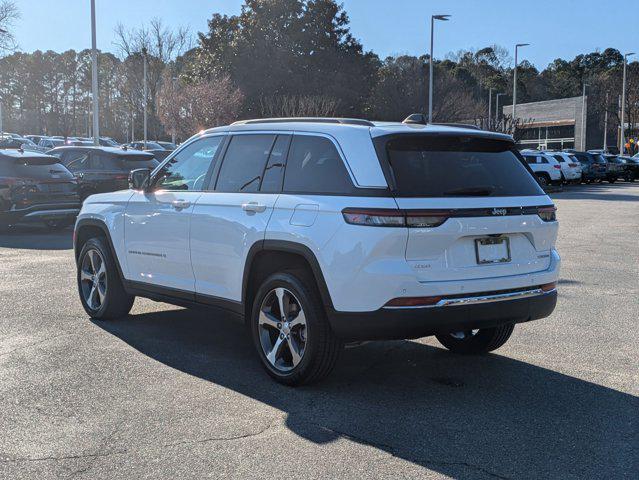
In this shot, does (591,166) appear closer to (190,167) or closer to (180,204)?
(190,167)

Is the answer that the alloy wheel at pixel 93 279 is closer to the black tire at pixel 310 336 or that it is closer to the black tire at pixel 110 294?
the black tire at pixel 110 294

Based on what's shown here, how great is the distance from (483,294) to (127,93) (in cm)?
6590

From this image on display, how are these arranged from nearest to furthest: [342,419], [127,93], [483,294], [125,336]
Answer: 1. [342,419]
2. [483,294]
3. [125,336]
4. [127,93]

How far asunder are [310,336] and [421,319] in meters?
0.75

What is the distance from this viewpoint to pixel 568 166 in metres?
39.0

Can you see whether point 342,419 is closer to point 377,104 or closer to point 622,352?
point 622,352

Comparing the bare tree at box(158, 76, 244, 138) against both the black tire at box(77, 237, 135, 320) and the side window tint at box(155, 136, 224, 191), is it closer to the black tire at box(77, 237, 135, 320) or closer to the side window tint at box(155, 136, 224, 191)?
the black tire at box(77, 237, 135, 320)

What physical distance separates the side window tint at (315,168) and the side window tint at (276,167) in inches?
2.3

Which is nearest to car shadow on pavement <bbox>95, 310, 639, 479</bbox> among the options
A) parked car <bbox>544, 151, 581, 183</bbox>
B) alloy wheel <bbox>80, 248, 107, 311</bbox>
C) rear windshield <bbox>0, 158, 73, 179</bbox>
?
alloy wheel <bbox>80, 248, 107, 311</bbox>

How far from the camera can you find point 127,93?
6694cm

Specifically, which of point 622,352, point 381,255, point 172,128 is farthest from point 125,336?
point 172,128

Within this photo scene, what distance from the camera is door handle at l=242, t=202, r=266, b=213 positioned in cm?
532

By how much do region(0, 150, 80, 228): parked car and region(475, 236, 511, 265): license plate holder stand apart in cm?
1123

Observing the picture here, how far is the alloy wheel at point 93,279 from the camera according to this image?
7.26 m
